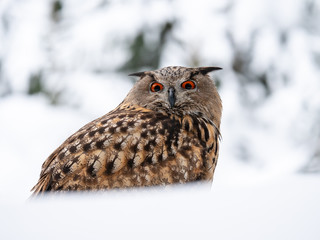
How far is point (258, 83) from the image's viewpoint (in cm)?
452

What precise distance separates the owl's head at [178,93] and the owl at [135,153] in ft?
0.08

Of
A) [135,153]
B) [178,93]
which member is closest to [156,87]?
[178,93]

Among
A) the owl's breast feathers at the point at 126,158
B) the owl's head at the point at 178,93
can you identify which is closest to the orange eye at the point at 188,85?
the owl's head at the point at 178,93

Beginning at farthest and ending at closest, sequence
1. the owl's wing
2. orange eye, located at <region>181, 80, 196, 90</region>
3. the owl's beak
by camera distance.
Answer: orange eye, located at <region>181, 80, 196, 90</region>
the owl's beak
the owl's wing

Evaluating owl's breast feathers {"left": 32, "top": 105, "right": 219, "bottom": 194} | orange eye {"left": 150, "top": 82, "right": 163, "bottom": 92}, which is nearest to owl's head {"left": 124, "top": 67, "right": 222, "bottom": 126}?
orange eye {"left": 150, "top": 82, "right": 163, "bottom": 92}

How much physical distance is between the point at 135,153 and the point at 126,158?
4 centimetres

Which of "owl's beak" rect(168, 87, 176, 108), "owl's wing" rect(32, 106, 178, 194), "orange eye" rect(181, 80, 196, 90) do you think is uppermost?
"orange eye" rect(181, 80, 196, 90)

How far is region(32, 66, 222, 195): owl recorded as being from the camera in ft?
5.09

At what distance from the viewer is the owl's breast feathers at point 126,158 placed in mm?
1549

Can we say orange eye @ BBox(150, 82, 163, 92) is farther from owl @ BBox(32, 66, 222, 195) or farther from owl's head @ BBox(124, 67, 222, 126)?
owl @ BBox(32, 66, 222, 195)

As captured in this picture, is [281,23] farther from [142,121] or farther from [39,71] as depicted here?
[142,121]

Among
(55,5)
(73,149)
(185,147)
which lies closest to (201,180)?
(185,147)

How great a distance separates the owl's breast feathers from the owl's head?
0.22m

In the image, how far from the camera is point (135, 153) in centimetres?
159
